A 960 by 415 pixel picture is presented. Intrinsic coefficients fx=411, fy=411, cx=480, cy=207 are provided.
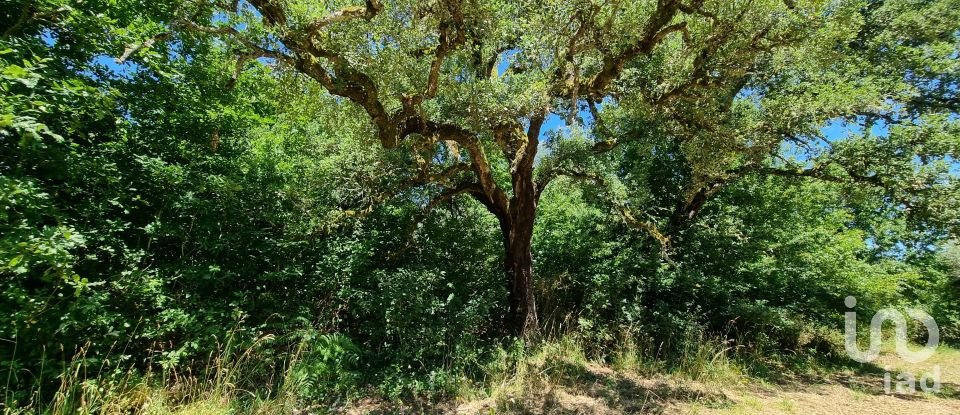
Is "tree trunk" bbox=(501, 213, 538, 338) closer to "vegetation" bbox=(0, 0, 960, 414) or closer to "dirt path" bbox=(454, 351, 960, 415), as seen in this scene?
"vegetation" bbox=(0, 0, 960, 414)

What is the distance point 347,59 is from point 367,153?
1.79m

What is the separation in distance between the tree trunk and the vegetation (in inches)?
1.3

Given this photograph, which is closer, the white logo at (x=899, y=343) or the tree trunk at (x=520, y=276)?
the tree trunk at (x=520, y=276)

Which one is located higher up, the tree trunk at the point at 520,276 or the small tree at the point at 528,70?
the small tree at the point at 528,70

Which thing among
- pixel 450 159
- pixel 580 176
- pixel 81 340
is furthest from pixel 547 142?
pixel 81 340

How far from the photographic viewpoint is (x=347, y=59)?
3797 millimetres

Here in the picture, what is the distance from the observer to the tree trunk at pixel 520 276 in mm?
5961

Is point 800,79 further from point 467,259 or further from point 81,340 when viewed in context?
point 81,340

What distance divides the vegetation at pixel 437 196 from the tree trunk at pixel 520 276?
0.03 metres

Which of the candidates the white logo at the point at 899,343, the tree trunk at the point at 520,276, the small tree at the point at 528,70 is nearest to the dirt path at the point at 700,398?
the white logo at the point at 899,343

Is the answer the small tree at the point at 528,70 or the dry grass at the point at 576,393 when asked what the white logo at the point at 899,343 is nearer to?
the dry grass at the point at 576,393

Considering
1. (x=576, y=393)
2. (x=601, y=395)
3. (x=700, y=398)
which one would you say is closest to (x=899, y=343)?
(x=700, y=398)

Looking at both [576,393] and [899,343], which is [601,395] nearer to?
[576,393]

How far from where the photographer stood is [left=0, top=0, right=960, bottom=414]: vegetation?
130 inches
